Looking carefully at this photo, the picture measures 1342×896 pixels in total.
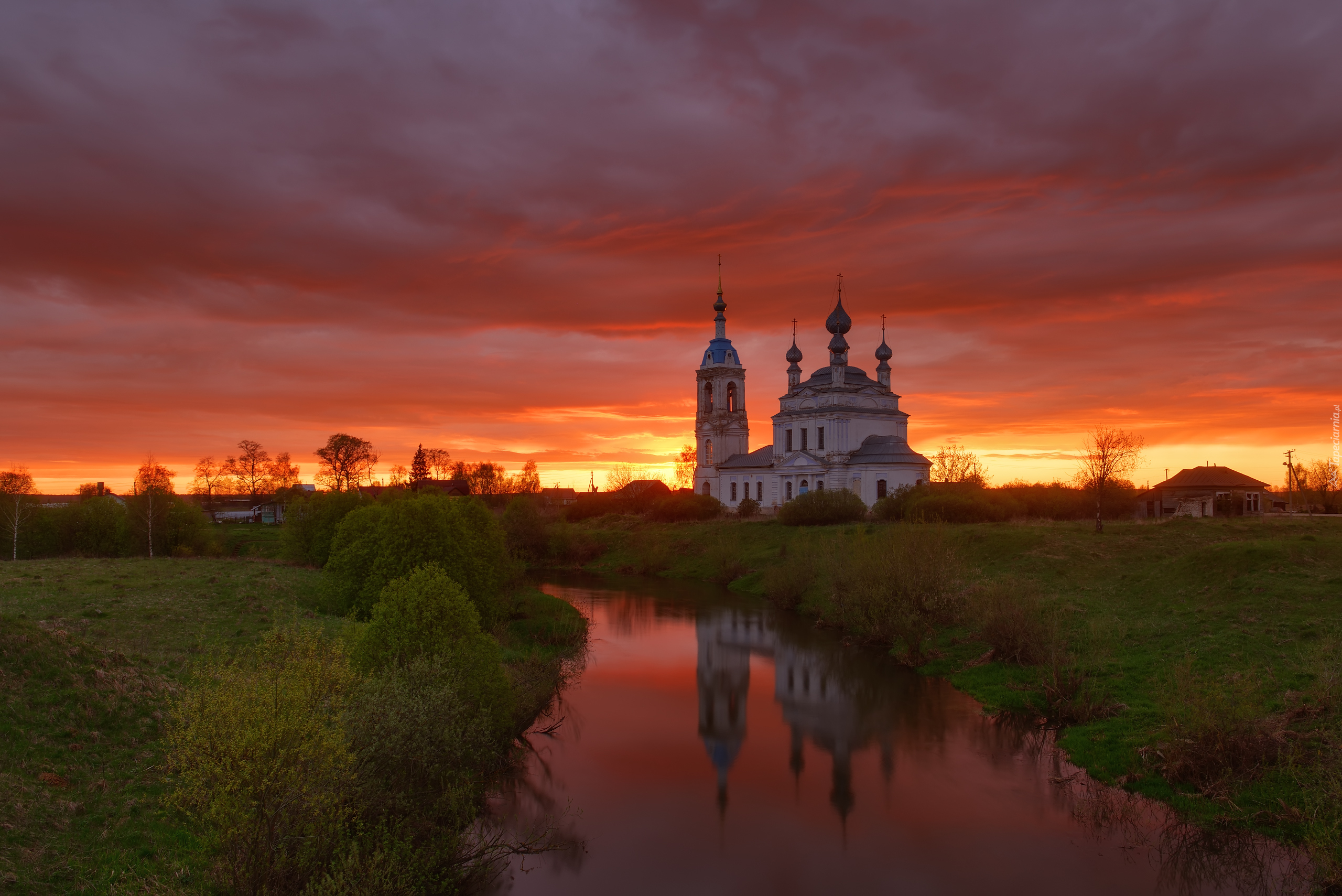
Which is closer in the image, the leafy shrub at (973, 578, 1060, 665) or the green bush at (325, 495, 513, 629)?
the leafy shrub at (973, 578, 1060, 665)

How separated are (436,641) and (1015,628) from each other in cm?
1953

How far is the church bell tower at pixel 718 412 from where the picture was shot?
9056 cm

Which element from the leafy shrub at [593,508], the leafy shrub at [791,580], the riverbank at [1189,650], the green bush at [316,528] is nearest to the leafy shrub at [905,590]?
the riverbank at [1189,650]

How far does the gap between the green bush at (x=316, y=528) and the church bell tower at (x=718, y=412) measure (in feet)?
147

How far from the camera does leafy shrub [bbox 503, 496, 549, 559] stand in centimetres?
6278

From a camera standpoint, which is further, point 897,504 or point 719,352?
point 719,352

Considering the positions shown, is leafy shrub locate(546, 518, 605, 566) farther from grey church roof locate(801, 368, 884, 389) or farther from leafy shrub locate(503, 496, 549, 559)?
grey church roof locate(801, 368, 884, 389)

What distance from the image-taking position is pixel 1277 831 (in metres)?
15.5

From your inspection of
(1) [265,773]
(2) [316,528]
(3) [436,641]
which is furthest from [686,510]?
(1) [265,773]

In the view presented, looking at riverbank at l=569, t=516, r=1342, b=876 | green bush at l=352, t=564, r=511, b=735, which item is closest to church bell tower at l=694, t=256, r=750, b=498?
riverbank at l=569, t=516, r=1342, b=876

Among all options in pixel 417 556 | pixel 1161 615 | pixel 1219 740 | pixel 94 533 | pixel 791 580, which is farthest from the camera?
pixel 94 533

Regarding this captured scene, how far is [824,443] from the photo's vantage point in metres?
76.9

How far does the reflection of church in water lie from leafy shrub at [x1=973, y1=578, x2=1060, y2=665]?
4.36 m

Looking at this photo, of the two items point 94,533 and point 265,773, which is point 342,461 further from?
point 265,773
